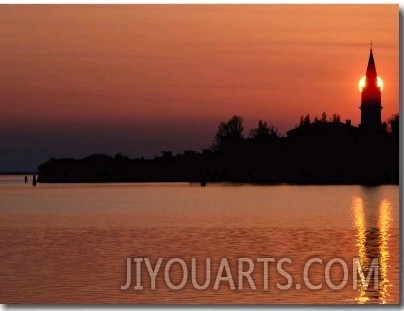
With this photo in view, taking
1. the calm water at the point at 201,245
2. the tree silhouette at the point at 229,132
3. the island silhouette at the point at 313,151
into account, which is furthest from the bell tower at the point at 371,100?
the tree silhouette at the point at 229,132

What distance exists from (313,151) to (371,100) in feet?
8.60

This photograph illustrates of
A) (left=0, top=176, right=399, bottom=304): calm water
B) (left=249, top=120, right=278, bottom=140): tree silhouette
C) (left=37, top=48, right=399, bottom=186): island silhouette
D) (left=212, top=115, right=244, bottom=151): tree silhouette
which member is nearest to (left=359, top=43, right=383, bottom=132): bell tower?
(left=37, top=48, right=399, bottom=186): island silhouette

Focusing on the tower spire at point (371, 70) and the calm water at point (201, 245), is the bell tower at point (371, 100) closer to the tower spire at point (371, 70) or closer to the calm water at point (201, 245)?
the tower spire at point (371, 70)

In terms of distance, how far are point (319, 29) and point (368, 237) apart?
10.1 metres

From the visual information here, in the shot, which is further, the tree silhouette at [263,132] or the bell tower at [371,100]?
the tree silhouette at [263,132]

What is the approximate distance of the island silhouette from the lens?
13602 millimetres

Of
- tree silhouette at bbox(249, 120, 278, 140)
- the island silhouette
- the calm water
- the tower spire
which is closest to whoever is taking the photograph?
the tower spire

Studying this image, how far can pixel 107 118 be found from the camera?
14070mm

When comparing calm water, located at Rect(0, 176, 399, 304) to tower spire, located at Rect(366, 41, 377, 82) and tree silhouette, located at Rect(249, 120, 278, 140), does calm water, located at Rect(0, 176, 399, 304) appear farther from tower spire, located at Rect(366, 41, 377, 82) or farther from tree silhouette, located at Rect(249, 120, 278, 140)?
tower spire, located at Rect(366, 41, 377, 82)

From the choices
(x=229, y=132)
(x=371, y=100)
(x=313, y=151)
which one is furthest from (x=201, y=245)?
(x=371, y=100)

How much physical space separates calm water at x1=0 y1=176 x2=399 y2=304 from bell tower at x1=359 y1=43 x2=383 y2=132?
0.93 meters

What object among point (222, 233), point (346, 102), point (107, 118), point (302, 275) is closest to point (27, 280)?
point (107, 118)

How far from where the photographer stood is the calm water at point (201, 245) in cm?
1334

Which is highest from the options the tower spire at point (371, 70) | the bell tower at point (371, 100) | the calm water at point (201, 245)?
the tower spire at point (371, 70)
